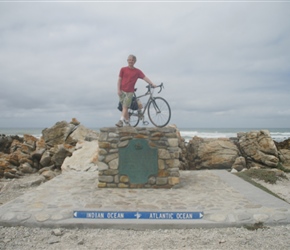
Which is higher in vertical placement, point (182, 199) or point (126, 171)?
point (126, 171)

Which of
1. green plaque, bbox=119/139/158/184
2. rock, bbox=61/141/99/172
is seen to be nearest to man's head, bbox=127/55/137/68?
green plaque, bbox=119/139/158/184

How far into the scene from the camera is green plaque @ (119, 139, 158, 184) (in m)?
7.87

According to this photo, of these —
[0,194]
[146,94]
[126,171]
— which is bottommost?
[0,194]

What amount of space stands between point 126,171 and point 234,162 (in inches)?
267

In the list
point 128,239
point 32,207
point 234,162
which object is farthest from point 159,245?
point 234,162

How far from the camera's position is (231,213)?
564 centimetres

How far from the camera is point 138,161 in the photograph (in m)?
7.87

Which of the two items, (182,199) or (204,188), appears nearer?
(182,199)

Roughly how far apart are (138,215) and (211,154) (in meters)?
8.26

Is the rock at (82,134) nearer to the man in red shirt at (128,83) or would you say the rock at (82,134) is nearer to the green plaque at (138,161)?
the man in red shirt at (128,83)

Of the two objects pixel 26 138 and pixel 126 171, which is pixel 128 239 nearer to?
pixel 126 171

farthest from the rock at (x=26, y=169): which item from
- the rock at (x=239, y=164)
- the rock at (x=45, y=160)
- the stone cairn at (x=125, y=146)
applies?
the rock at (x=239, y=164)

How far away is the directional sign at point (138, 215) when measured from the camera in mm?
5570

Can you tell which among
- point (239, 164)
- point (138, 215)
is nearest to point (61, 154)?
point (239, 164)
